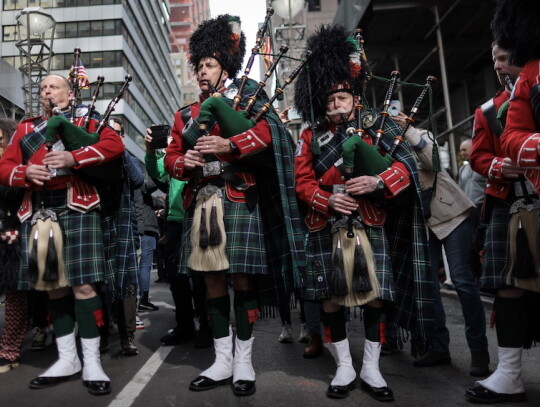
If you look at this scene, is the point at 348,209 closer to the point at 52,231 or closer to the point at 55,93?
the point at 52,231

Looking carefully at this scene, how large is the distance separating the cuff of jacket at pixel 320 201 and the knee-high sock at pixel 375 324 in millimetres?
620

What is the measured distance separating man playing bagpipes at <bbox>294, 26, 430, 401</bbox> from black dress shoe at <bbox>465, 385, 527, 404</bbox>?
0.40 metres

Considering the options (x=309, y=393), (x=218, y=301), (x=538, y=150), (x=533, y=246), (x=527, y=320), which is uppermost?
(x=538, y=150)

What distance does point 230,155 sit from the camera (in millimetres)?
2867

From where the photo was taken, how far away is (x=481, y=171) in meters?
2.85

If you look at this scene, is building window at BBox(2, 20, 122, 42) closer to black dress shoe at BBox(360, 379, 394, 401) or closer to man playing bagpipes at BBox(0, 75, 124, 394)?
man playing bagpipes at BBox(0, 75, 124, 394)

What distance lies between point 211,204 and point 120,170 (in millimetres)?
758

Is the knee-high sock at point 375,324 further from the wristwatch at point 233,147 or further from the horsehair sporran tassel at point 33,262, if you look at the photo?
the horsehair sporran tassel at point 33,262

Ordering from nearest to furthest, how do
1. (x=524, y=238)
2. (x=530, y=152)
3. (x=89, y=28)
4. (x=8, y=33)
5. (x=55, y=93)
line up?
(x=530, y=152) → (x=524, y=238) → (x=55, y=93) → (x=8, y=33) → (x=89, y=28)

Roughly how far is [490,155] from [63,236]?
2.57 metres

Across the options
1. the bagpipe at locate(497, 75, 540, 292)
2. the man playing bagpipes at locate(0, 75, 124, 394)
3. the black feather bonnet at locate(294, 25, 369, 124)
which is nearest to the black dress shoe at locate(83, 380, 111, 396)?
the man playing bagpipes at locate(0, 75, 124, 394)

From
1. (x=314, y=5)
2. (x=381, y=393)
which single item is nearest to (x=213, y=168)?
(x=381, y=393)

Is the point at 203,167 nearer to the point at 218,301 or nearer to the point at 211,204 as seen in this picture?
the point at 211,204

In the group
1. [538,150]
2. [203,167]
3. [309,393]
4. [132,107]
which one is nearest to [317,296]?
[309,393]
